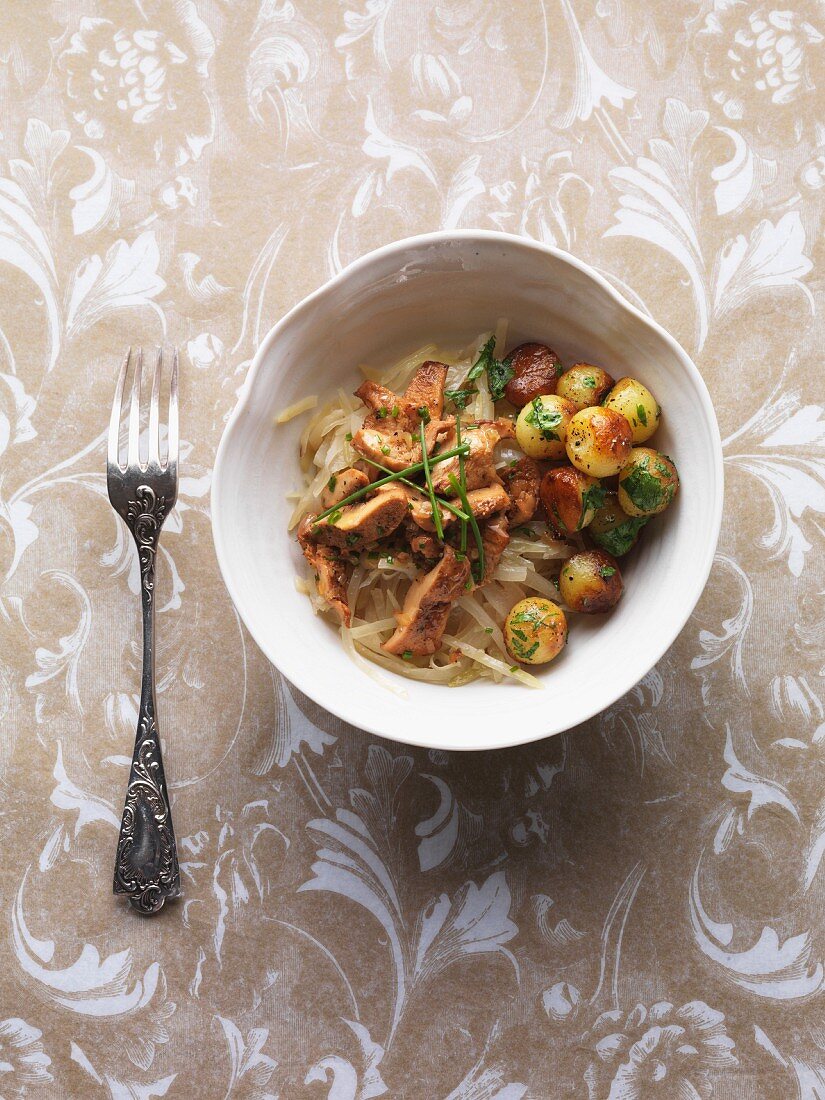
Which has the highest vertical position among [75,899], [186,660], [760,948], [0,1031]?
[760,948]

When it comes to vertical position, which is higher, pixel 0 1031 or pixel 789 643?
pixel 789 643

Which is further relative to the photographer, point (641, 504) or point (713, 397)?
point (713, 397)

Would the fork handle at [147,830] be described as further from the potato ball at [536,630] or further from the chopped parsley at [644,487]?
the chopped parsley at [644,487]

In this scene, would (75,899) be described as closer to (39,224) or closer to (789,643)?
(39,224)

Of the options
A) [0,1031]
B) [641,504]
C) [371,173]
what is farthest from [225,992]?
[371,173]

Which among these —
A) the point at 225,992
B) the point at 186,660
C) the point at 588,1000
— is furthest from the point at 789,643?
the point at 225,992

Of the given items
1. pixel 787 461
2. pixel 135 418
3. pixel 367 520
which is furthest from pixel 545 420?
pixel 135 418

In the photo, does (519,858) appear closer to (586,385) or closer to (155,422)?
(586,385)
